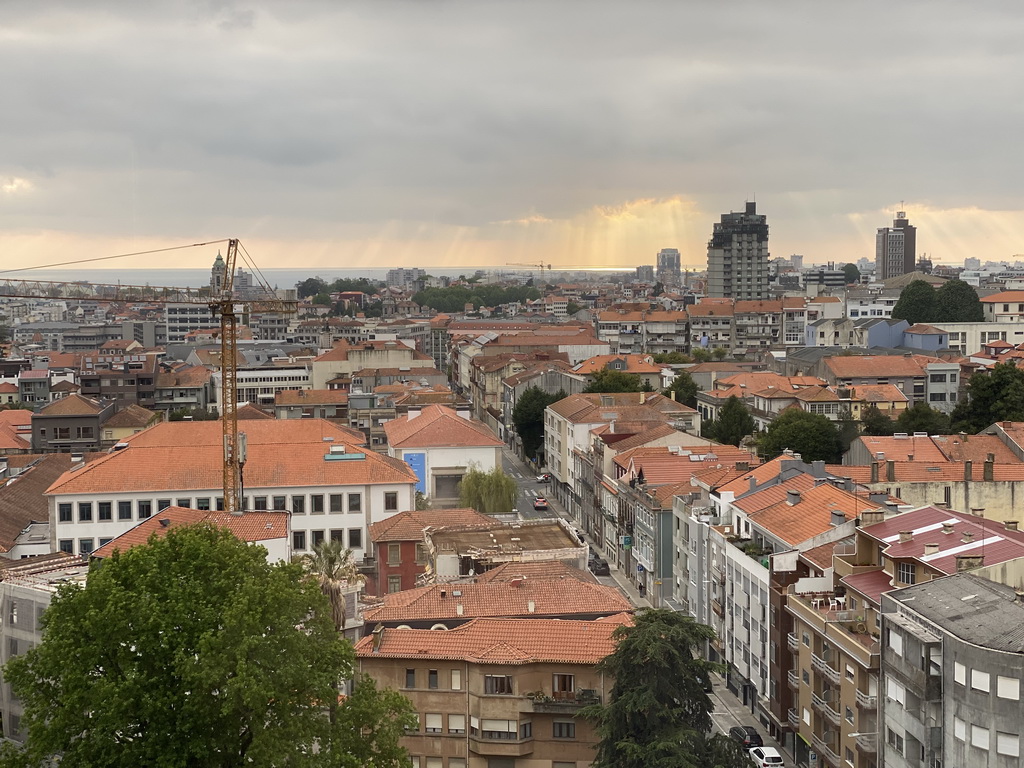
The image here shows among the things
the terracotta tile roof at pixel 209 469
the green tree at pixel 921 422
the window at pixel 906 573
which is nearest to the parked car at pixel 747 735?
the window at pixel 906 573

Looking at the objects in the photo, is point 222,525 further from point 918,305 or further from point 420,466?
point 918,305

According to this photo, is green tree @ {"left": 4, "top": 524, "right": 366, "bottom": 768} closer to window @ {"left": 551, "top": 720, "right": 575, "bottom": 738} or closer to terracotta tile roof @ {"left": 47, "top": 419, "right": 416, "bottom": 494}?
window @ {"left": 551, "top": 720, "right": 575, "bottom": 738}

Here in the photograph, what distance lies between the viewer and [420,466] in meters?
77.4

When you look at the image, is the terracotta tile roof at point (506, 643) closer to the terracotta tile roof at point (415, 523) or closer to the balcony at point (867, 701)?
the balcony at point (867, 701)

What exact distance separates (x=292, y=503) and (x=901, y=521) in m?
32.4

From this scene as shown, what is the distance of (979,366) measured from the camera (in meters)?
111

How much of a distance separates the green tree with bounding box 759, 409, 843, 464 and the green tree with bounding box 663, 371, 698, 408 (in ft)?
87.8

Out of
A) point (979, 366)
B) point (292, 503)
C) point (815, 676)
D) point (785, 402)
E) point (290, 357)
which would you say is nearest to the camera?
point (815, 676)

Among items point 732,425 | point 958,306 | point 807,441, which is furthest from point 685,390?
point 958,306

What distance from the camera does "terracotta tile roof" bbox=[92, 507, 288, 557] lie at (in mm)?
49938

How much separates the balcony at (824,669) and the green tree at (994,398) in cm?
5236

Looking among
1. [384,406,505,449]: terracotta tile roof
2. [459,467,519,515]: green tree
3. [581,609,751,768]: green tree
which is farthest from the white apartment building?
[581,609,751,768]: green tree

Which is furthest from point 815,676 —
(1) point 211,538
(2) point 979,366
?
(2) point 979,366

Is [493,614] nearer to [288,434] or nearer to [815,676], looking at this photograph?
[815,676]
